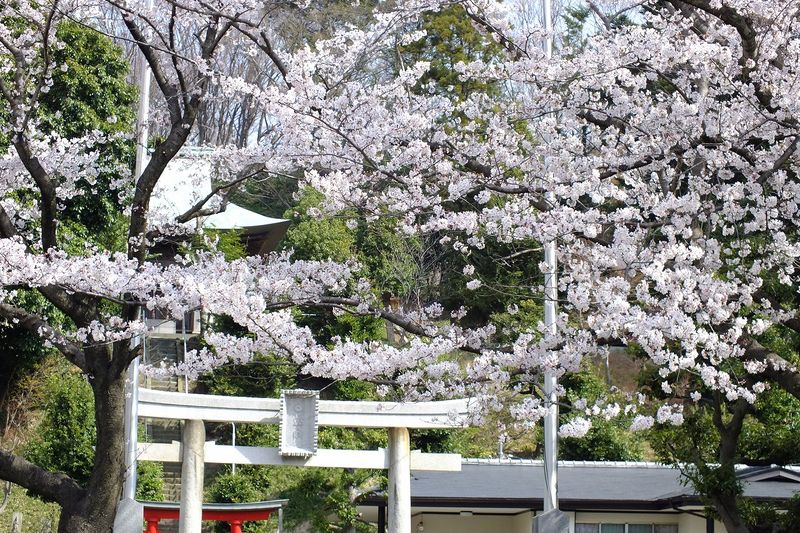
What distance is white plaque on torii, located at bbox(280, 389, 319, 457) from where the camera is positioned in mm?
12172

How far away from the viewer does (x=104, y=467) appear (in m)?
6.37

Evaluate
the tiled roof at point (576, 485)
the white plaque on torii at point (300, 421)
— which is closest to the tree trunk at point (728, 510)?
the tiled roof at point (576, 485)

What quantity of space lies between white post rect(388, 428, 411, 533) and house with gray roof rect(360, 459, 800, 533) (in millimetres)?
1090

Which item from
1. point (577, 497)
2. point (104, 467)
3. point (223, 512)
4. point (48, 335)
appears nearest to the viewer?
point (48, 335)

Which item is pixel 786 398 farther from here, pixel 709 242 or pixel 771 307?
pixel 709 242

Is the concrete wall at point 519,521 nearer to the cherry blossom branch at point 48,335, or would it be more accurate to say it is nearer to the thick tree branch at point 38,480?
the thick tree branch at point 38,480

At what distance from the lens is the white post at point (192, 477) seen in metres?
11.7

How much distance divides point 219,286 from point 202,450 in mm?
6684

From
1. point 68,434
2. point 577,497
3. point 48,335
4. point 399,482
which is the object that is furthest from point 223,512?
point 48,335

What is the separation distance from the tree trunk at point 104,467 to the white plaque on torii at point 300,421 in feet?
18.8

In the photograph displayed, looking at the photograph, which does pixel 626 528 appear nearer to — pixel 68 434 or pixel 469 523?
pixel 469 523

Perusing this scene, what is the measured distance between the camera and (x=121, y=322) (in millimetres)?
6141

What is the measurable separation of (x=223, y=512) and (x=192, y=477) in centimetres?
193

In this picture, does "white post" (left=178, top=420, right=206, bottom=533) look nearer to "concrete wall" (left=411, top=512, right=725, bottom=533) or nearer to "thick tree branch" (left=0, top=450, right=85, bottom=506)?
"concrete wall" (left=411, top=512, right=725, bottom=533)
